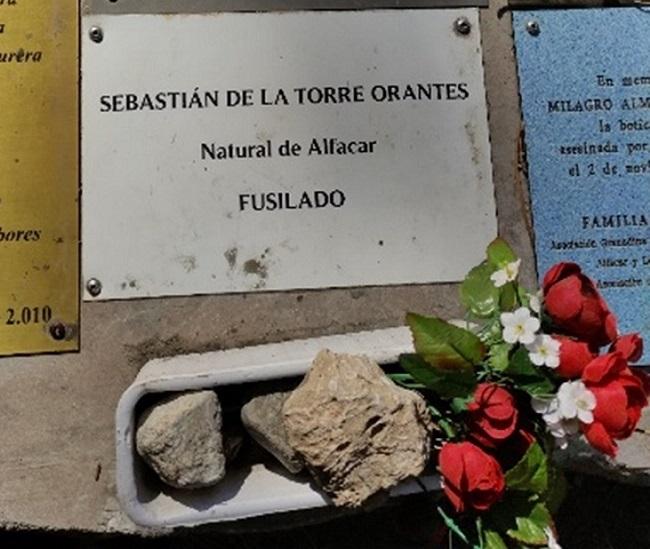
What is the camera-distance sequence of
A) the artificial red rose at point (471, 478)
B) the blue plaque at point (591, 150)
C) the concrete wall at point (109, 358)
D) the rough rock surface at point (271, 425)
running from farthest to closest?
the blue plaque at point (591, 150), the concrete wall at point (109, 358), the rough rock surface at point (271, 425), the artificial red rose at point (471, 478)

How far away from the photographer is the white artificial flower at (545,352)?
1209 mm

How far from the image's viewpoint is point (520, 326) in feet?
4.01

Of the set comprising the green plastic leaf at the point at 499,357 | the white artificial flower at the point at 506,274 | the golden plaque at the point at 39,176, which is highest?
the golden plaque at the point at 39,176

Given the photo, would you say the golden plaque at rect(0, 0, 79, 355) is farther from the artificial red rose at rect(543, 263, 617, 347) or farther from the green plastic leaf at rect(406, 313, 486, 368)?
the artificial red rose at rect(543, 263, 617, 347)

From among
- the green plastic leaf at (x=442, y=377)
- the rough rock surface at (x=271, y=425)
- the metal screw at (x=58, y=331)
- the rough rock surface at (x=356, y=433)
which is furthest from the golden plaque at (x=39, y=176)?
the green plastic leaf at (x=442, y=377)

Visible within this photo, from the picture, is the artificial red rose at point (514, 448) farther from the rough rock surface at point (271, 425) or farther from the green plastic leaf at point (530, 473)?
the rough rock surface at point (271, 425)

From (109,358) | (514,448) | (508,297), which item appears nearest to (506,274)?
(508,297)

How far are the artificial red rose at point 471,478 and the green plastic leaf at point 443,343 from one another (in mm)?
117

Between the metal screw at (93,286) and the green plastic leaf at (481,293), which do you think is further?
the metal screw at (93,286)

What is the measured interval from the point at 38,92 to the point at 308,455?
2.47 ft

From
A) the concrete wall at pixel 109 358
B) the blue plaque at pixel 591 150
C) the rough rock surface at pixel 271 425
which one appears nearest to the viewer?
the rough rock surface at pixel 271 425

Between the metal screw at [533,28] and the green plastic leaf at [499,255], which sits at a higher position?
the metal screw at [533,28]

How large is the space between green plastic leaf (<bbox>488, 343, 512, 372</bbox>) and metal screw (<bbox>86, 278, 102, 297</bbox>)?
63 cm

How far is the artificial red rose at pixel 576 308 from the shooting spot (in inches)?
48.0
